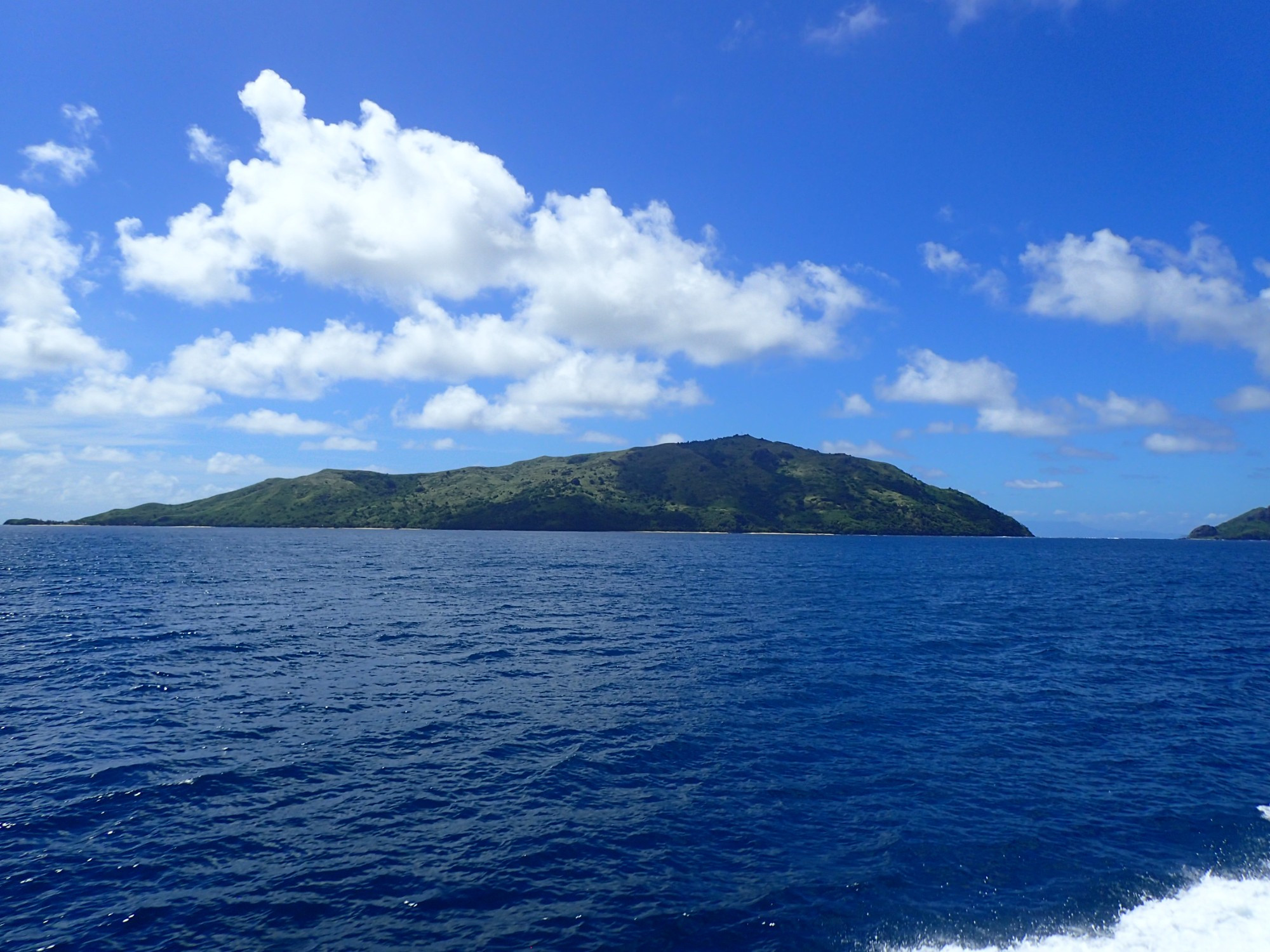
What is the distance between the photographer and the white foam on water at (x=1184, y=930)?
24.2m

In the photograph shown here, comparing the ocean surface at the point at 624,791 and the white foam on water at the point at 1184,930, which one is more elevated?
the ocean surface at the point at 624,791

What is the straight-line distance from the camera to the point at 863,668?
63.8 m

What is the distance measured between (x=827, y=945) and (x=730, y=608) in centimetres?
7906

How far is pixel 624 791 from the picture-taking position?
1414 inches

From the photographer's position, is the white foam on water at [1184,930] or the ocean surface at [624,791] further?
the ocean surface at [624,791]

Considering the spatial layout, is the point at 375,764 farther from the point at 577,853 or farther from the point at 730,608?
the point at 730,608

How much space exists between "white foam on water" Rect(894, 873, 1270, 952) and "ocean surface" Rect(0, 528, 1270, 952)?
0.41 ft

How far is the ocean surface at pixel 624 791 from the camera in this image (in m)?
25.4

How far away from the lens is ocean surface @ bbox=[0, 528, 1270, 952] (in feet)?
83.5

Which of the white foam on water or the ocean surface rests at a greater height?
the ocean surface

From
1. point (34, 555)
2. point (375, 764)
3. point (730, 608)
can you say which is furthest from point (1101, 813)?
point (34, 555)

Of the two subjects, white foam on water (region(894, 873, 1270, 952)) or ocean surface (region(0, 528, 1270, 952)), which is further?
ocean surface (region(0, 528, 1270, 952))

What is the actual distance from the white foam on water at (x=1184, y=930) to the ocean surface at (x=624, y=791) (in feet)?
0.41

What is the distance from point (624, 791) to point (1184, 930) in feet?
77.1
